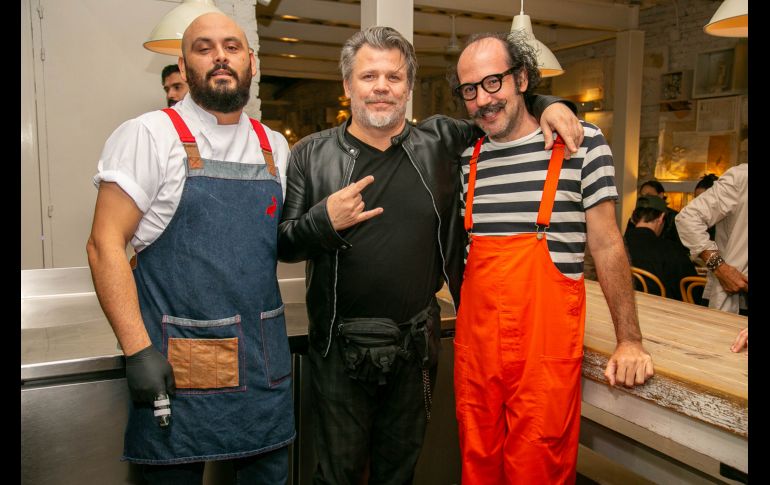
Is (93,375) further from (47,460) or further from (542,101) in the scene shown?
(542,101)

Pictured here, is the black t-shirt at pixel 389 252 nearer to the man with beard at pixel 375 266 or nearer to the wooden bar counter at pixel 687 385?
the man with beard at pixel 375 266

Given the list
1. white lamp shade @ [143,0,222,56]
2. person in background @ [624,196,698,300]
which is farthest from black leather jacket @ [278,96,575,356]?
person in background @ [624,196,698,300]

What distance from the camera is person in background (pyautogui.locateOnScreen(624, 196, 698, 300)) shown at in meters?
4.11

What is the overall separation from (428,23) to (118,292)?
7.74 metres

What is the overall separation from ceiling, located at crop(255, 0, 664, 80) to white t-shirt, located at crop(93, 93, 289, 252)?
5.34m

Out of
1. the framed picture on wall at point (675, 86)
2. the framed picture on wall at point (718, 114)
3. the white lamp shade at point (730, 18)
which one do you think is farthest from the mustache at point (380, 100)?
the framed picture on wall at point (675, 86)

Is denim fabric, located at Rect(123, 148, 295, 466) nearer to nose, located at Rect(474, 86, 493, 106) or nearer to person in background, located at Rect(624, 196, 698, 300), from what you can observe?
nose, located at Rect(474, 86, 493, 106)

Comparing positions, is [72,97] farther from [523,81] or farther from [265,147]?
[523,81]

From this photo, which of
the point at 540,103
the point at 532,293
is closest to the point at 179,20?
the point at 540,103

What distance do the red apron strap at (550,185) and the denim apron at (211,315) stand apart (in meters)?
0.80

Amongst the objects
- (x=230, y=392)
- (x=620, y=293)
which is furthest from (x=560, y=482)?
(x=230, y=392)

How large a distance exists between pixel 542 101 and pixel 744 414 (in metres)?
1.02

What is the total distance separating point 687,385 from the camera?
1.50m

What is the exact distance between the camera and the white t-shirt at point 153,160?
5.04 ft
